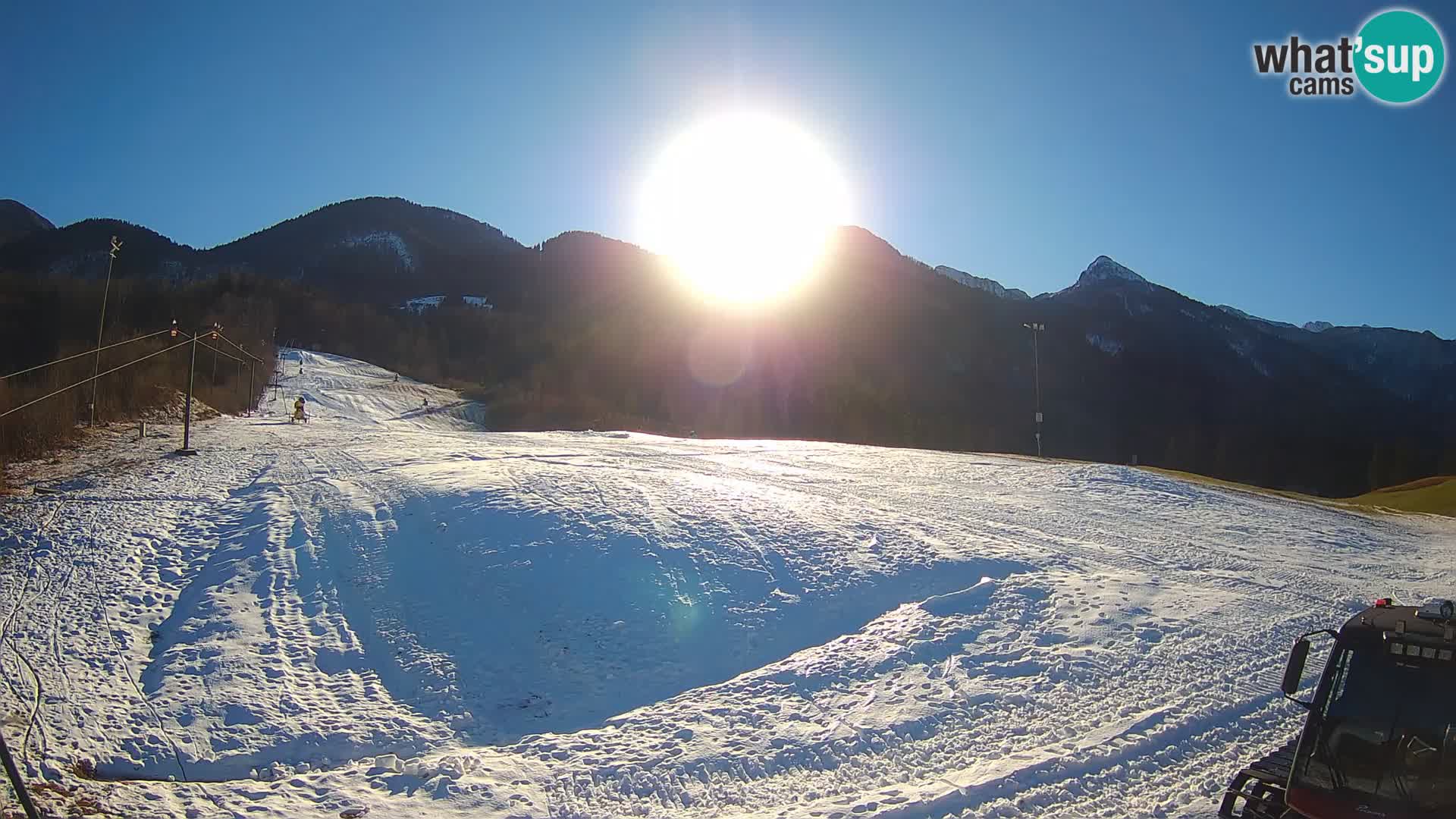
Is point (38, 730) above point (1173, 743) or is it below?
below

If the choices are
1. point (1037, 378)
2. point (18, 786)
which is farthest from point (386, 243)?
point (18, 786)

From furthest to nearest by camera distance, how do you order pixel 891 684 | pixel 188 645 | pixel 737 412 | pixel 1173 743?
pixel 737 412, pixel 188 645, pixel 891 684, pixel 1173 743

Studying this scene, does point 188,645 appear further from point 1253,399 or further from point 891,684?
point 1253,399

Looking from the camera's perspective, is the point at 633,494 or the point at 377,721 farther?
the point at 633,494

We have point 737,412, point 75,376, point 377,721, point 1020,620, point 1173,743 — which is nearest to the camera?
point 1173,743

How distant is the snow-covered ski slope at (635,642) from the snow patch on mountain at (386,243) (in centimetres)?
16612

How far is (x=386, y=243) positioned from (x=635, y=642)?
601ft

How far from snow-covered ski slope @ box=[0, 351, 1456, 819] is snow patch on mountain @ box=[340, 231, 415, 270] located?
16612 cm

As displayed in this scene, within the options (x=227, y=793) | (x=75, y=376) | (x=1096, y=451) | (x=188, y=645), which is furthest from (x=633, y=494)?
(x=1096, y=451)

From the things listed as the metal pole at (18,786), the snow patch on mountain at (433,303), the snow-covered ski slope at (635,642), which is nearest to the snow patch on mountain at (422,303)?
the snow patch on mountain at (433,303)

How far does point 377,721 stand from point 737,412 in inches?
2980

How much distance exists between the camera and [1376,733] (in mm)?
5000

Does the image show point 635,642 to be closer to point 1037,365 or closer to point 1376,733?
point 1376,733

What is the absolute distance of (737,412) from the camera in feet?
274
